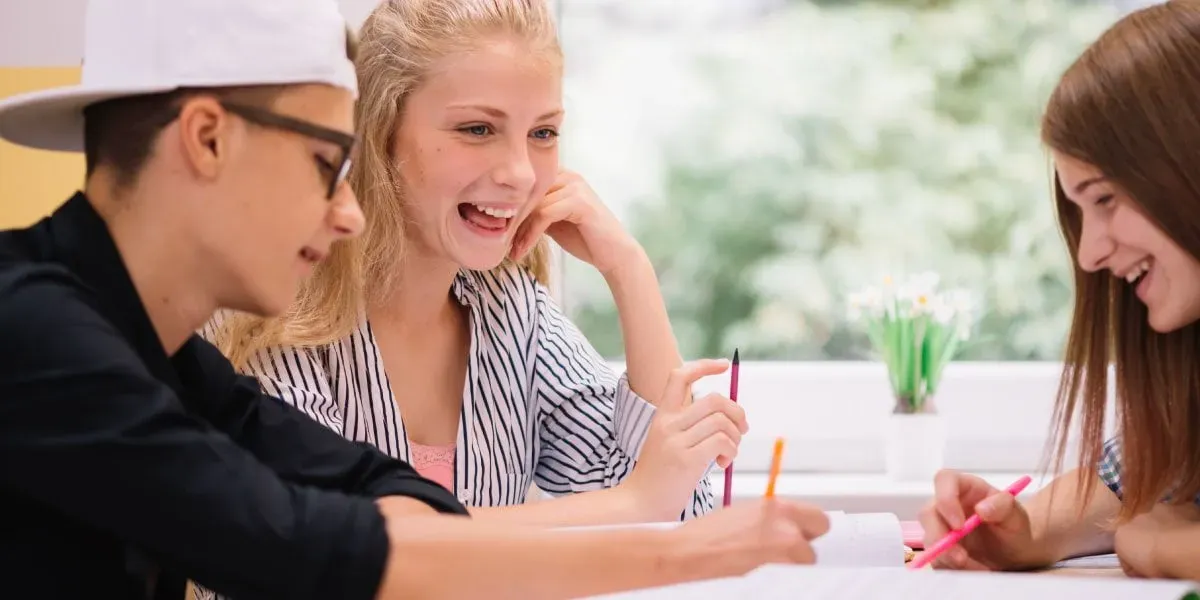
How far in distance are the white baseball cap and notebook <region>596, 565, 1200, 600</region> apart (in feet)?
1.58

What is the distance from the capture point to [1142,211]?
1306 millimetres

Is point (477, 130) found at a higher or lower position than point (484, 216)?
higher

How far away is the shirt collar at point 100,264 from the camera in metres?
1.01

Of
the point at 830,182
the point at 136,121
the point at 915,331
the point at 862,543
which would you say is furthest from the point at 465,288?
the point at 830,182

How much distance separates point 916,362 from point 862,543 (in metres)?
1.28

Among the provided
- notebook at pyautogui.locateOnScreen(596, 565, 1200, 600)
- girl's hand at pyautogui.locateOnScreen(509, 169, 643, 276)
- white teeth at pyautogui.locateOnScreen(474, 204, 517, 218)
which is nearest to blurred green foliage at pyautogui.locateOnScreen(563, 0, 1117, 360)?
girl's hand at pyautogui.locateOnScreen(509, 169, 643, 276)

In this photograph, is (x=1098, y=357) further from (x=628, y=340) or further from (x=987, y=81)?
(x=987, y=81)

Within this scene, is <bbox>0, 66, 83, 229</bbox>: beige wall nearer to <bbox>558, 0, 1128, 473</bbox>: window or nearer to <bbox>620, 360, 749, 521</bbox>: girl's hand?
<bbox>558, 0, 1128, 473</bbox>: window

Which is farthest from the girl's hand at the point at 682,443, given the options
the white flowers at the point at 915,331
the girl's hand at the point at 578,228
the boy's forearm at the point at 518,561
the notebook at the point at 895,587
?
the white flowers at the point at 915,331

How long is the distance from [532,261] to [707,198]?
0.95 meters

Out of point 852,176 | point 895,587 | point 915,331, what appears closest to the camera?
point 895,587

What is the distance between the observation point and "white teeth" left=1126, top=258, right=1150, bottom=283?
1356 mm

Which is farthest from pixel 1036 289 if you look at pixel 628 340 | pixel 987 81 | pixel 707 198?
pixel 628 340

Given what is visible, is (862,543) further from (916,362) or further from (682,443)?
(916,362)
